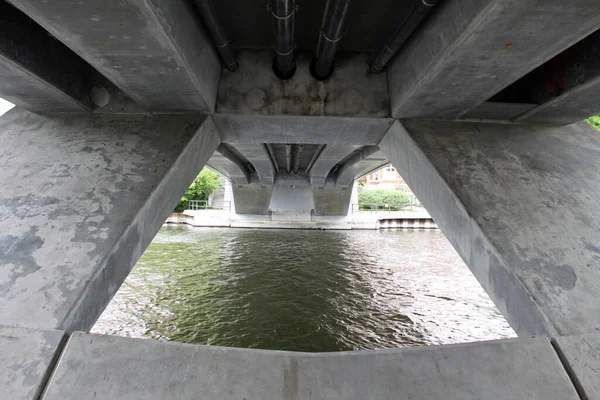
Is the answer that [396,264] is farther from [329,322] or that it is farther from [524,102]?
[524,102]

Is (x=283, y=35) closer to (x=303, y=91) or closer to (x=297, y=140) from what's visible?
(x=303, y=91)

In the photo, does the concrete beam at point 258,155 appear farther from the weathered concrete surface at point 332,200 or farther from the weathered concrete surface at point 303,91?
the weathered concrete surface at point 332,200

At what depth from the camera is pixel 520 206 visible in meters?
3.71

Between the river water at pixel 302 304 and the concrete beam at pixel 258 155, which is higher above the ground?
the concrete beam at pixel 258 155

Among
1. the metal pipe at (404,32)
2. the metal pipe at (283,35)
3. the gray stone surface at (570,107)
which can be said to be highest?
the metal pipe at (404,32)

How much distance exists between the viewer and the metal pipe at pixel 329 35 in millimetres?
3102

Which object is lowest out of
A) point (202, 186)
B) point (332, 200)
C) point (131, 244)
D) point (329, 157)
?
point (332, 200)

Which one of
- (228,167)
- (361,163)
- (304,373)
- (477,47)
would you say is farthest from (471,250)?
(228,167)

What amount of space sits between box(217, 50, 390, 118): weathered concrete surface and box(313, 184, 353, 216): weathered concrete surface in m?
19.2

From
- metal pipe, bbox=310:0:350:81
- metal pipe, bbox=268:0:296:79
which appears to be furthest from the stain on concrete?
metal pipe, bbox=310:0:350:81

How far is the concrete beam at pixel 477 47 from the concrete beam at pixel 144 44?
2900mm

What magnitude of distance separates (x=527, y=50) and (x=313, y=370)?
3899 millimetres

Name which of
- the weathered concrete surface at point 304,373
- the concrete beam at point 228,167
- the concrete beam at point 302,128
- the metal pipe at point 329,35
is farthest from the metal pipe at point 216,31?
the concrete beam at point 228,167

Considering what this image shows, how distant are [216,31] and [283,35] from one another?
94 centimetres
